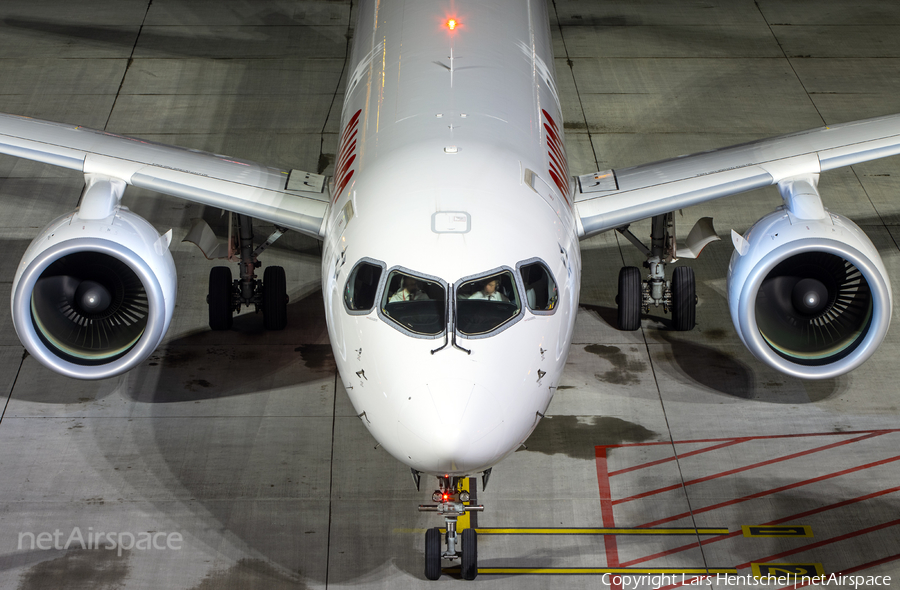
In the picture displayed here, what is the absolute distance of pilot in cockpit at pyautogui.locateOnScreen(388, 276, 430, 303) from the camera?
7.83m

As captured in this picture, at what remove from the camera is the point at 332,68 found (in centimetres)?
1794

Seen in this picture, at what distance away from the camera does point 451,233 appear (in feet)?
26.5

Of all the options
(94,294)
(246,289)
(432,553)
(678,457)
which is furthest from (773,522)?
(94,294)

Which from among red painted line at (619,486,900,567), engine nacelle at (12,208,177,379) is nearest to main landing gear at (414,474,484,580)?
red painted line at (619,486,900,567)

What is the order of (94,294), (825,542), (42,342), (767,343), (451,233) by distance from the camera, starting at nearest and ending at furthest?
1. (451,233)
2. (825,542)
3. (42,342)
4. (767,343)
5. (94,294)

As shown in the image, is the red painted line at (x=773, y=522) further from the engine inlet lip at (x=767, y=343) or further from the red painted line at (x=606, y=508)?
the engine inlet lip at (x=767, y=343)

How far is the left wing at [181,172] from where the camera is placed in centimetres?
1070

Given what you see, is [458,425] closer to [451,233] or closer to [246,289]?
[451,233]

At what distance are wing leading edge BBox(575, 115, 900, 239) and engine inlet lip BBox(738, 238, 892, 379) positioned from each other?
1.26 meters

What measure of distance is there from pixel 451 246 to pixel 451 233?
0.16 m

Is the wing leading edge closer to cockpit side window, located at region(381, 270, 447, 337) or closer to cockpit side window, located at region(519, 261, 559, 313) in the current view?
cockpit side window, located at region(519, 261, 559, 313)

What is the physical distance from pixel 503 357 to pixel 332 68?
38.0 ft

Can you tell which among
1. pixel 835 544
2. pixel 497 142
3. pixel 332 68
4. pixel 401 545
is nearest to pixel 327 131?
pixel 332 68

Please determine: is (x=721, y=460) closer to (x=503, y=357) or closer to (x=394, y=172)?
(x=503, y=357)
